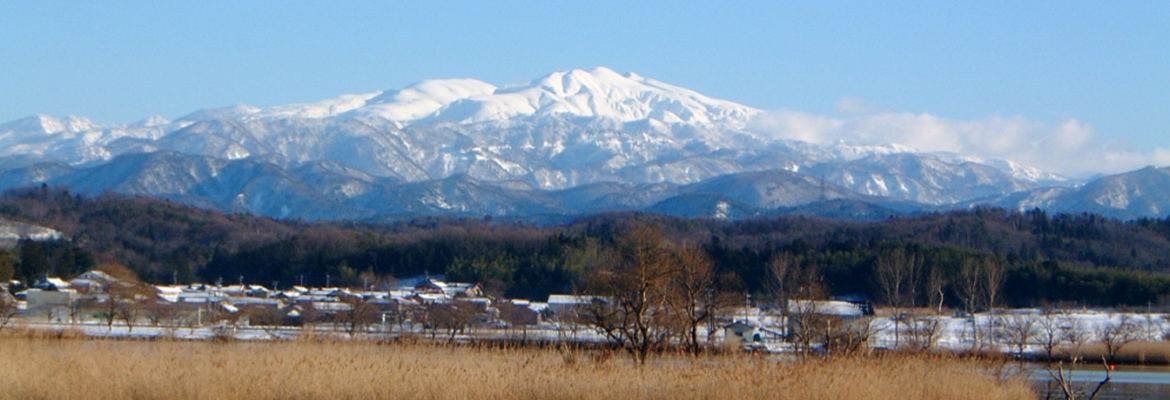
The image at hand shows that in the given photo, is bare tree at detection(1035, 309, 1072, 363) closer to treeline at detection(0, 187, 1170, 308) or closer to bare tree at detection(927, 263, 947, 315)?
bare tree at detection(927, 263, 947, 315)

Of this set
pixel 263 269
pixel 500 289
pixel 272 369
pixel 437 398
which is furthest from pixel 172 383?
pixel 263 269

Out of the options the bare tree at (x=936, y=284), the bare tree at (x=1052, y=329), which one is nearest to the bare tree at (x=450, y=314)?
the bare tree at (x=1052, y=329)

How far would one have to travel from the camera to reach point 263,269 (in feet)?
355

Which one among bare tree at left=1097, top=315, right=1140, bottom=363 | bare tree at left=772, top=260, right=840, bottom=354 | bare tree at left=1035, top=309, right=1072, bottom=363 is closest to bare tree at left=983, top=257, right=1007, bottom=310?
bare tree at left=1035, top=309, right=1072, bottom=363

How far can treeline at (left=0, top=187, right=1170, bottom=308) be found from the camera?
256 feet

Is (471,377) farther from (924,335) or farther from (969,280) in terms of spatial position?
(969,280)

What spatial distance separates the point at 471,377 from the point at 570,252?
76781 millimetres

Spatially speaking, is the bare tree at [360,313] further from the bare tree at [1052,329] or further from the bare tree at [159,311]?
the bare tree at [1052,329]

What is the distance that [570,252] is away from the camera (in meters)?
93.6

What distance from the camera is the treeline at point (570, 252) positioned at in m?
78.1

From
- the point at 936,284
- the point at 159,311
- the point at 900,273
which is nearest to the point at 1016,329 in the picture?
the point at 936,284

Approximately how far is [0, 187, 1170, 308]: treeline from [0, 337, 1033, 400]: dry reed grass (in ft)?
155

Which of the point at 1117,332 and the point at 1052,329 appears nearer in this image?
the point at 1117,332

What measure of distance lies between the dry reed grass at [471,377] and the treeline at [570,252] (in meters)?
47.3
